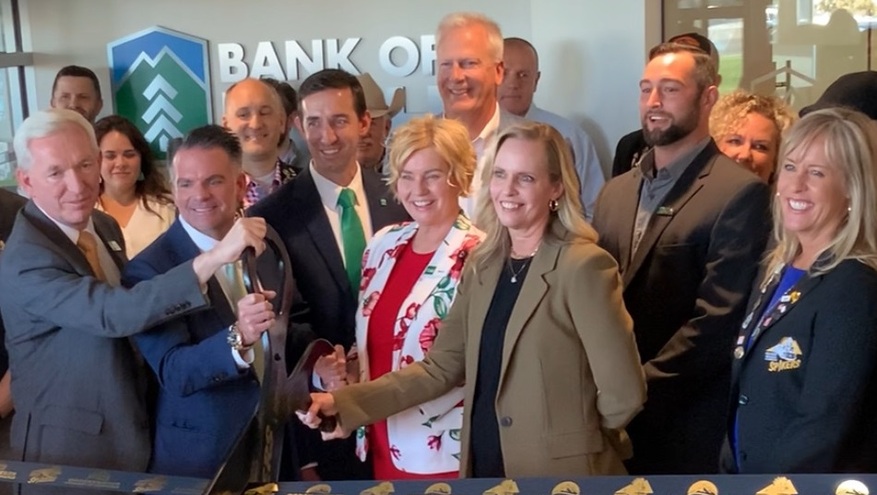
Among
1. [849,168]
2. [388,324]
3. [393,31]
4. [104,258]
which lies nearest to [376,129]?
[393,31]

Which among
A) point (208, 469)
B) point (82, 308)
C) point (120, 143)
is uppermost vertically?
point (120, 143)

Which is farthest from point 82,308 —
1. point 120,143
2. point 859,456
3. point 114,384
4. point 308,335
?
point 120,143

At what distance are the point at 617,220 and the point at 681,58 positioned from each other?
467mm

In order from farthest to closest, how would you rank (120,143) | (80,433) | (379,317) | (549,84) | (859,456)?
1. (549,84)
2. (120,143)
3. (379,317)
4. (80,433)
5. (859,456)

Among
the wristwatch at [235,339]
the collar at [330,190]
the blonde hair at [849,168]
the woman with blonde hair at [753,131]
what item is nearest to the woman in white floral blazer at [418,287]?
the collar at [330,190]

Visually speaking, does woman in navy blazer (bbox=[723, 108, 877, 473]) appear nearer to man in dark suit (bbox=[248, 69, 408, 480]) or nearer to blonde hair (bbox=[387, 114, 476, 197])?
blonde hair (bbox=[387, 114, 476, 197])

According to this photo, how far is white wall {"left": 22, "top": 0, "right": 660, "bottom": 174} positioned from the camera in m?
4.92

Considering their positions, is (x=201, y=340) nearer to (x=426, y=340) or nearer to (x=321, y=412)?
(x=321, y=412)

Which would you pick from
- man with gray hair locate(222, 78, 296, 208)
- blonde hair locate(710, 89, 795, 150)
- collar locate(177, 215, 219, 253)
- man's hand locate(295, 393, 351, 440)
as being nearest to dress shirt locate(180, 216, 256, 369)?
collar locate(177, 215, 219, 253)

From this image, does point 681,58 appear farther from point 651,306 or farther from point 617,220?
point 651,306

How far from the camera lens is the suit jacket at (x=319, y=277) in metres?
2.64

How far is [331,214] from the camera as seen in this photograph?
2.76 m

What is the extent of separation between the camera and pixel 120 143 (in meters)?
3.81

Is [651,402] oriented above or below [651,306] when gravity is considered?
below
